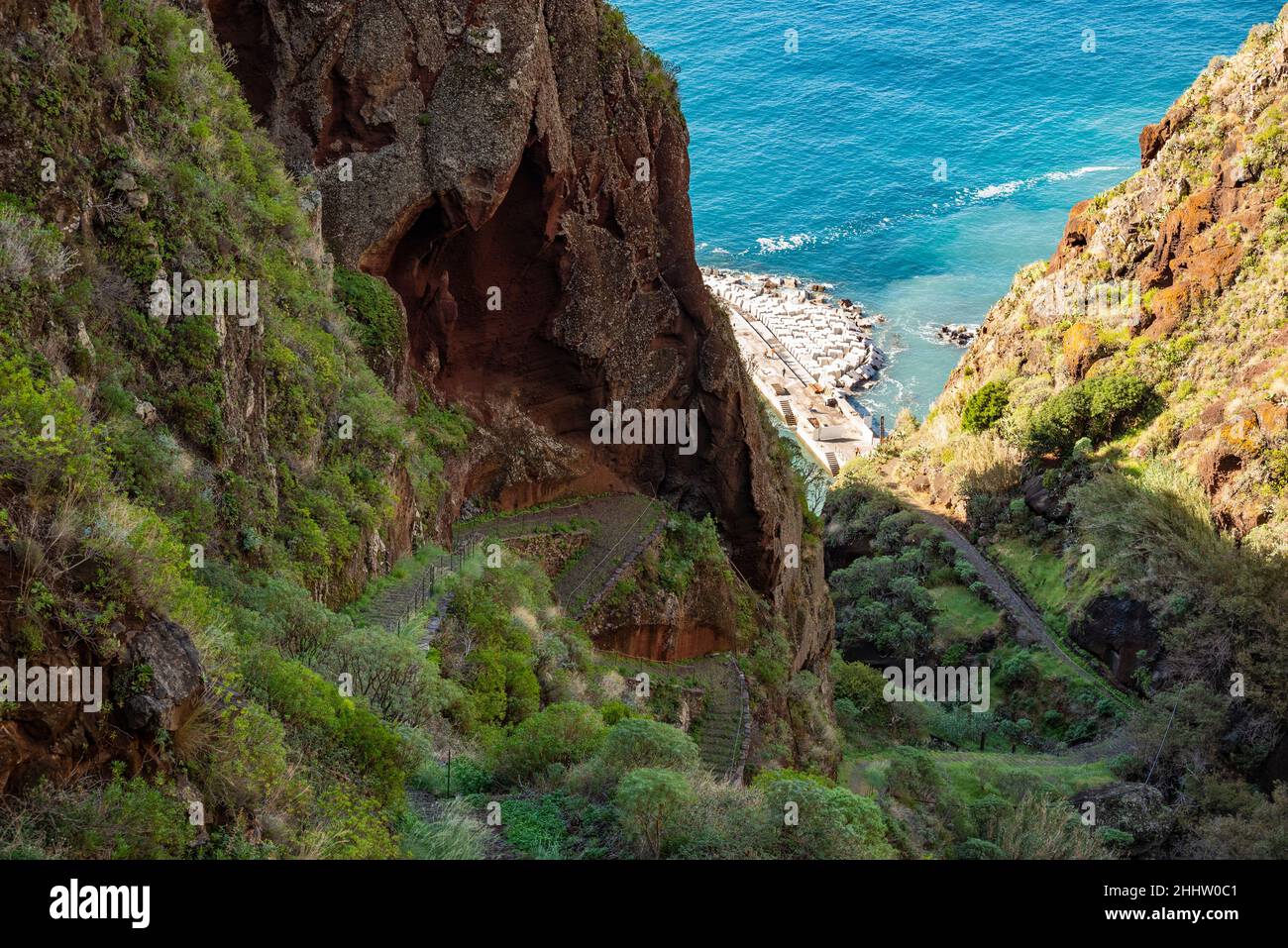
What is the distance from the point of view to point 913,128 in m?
142

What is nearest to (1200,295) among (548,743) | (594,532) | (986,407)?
(986,407)

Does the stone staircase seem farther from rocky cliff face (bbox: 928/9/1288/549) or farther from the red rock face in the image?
rocky cliff face (bbox: 928/9/1288/549)

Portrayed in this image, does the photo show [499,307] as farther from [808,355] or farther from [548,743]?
[808,355]

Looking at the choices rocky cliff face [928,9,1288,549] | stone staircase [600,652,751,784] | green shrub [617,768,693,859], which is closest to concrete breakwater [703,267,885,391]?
rocky cliff face [928,9,1288,549]

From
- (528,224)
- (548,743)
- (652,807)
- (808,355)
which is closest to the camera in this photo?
(652,807)

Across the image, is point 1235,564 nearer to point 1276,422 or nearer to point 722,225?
point 1276,422

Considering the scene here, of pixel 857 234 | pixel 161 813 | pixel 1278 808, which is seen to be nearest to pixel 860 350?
pixel 857 234

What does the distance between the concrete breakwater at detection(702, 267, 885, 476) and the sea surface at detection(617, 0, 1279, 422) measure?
2.88m

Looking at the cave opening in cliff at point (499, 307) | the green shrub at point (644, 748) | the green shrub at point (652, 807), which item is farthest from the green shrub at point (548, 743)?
the cave opening in cliff at point (499, 307)

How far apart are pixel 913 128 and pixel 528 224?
123664 millimetres

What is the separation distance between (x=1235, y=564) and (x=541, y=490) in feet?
97.1

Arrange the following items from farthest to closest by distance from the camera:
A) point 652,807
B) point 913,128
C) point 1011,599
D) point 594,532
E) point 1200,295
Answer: point 913,128 → point 1200,295 → point 1011,599 → point 594,532 → point 652,807

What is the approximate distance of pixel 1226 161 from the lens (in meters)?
60.9

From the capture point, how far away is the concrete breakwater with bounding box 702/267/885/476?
86.3m
